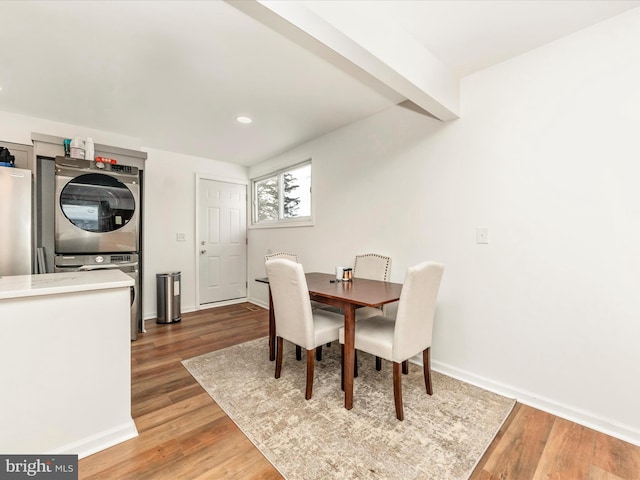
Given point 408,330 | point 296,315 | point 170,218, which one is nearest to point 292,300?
point 296,315

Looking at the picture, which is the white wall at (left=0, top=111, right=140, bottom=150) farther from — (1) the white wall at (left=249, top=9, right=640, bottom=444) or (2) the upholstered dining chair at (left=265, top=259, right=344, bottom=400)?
(1) the white wall at (left=249, top=9, right=640, bottom=444)

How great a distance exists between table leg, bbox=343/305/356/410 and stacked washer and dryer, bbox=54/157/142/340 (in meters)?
2.46

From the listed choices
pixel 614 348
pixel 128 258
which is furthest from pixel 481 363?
pixel 128 258

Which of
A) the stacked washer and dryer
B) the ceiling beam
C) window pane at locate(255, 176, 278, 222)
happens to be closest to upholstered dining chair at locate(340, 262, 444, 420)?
the ceiling beam

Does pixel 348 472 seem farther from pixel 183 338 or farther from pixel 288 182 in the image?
pixel 288 182

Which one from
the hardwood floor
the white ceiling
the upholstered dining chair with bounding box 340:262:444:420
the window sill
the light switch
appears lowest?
the hardwood floor

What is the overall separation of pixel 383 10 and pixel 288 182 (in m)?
2.73

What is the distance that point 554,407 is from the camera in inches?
72.6

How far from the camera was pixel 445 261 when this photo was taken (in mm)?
2371

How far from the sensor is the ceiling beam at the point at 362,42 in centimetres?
134

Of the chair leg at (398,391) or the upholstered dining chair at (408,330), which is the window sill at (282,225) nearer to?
the upholstered dining chair at (408,330)

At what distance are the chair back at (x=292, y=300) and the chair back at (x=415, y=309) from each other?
0.59m

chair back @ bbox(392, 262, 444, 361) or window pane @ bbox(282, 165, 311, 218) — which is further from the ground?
window pane @ bbox(282, 165, 311, 218)

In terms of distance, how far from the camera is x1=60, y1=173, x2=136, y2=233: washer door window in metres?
2.86
